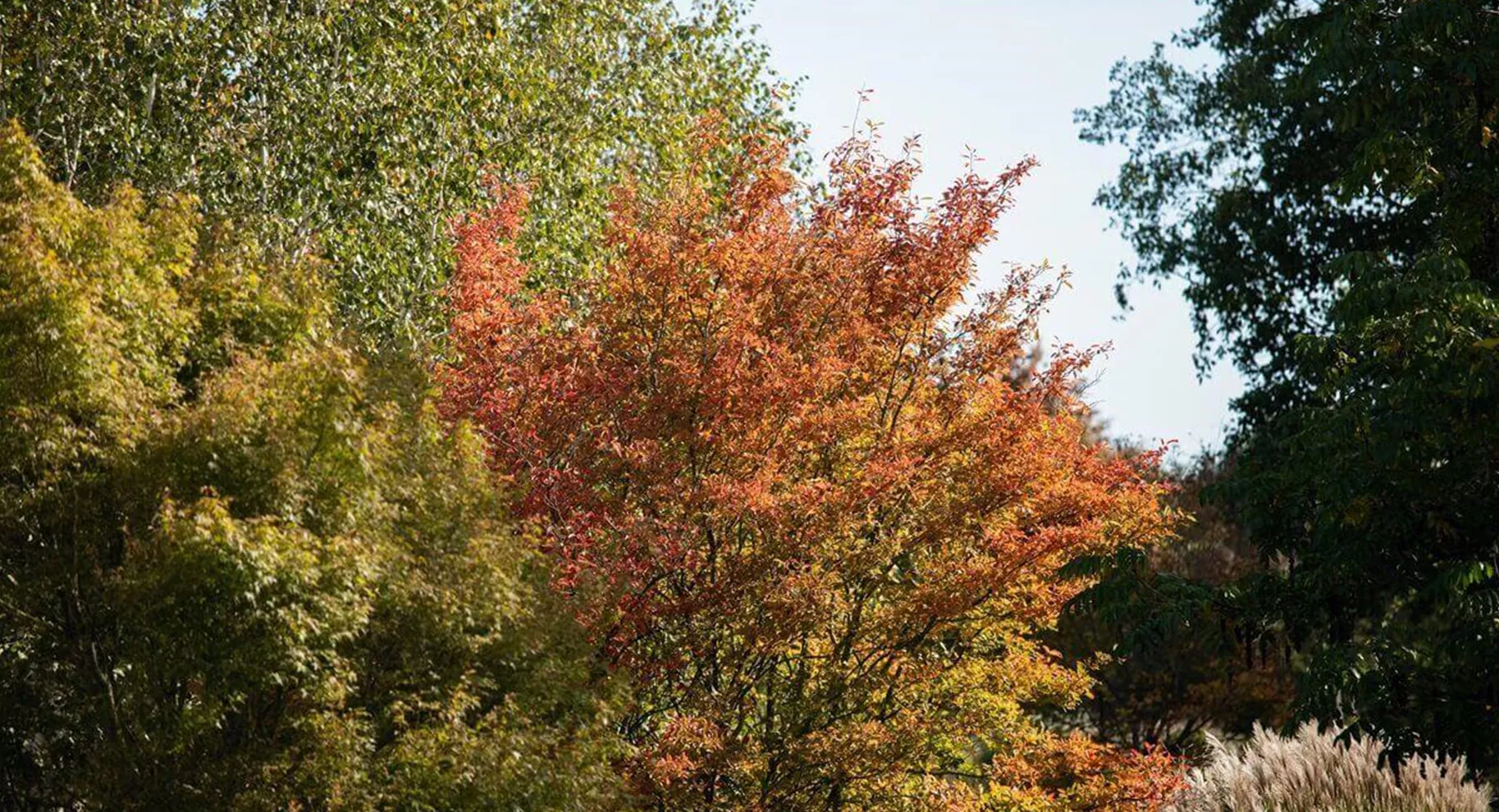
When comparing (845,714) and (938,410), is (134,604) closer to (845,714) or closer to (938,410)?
(845,714)

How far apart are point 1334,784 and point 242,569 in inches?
359

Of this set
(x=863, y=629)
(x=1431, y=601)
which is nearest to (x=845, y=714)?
(x=863, y=629)

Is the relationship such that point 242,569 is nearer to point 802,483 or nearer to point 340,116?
point 802,483

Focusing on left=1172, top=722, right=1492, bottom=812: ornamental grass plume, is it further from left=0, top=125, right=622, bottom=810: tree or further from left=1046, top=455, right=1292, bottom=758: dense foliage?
left=1046, top=455, right=1292, bottom=758: dense foliage

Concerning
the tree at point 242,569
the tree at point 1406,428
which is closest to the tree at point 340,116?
the tree at point 242,569

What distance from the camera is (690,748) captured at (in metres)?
11.7

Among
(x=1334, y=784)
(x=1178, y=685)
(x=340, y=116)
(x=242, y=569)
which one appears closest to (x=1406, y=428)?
(x=1334, y=784)

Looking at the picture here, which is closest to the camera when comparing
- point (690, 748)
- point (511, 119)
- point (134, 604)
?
point (134, 604)

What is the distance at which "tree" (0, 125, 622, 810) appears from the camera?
9.41m

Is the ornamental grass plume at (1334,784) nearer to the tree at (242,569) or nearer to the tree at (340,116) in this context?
the tree at (242,569)

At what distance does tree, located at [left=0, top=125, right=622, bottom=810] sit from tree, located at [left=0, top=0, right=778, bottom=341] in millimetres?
6443

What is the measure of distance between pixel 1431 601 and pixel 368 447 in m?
7.66

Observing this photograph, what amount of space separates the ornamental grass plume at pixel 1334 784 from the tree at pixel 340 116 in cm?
1010

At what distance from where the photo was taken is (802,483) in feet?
39.7
